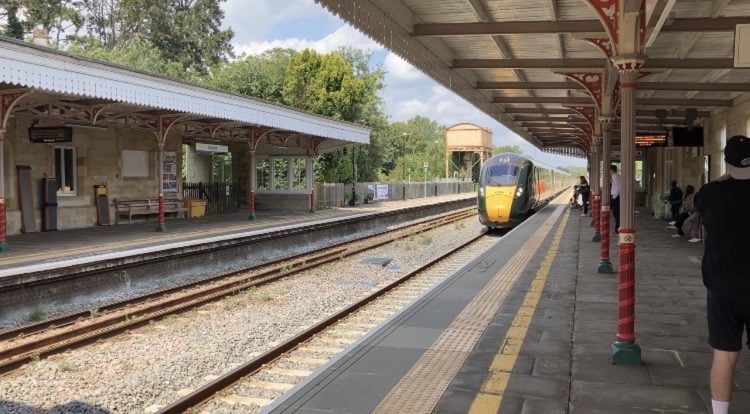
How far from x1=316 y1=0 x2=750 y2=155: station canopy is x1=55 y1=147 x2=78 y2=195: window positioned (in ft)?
34.5

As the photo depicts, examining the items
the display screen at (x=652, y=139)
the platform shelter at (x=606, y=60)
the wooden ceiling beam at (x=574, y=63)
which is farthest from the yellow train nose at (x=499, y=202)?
the wooden ceiling beam at (x=574, y=63)

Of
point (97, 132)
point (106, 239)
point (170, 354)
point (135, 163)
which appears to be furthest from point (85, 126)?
point (170, 354)

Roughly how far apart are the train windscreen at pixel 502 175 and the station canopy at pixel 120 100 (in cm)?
652

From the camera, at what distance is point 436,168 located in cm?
8256

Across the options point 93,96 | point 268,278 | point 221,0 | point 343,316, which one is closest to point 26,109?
point 93,96

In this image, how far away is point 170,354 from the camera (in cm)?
704

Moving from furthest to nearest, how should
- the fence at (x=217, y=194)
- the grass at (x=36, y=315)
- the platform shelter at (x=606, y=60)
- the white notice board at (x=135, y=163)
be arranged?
the fence at (x=217, y=194) < the white notice board at (x=135, y=163) < the grass at (x=36, y=315) < the platform shelter at (x=606, y=60)

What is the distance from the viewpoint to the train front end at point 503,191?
67.5 feet

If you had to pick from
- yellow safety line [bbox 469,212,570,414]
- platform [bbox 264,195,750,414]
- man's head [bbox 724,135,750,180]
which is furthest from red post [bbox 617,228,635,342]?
man's head [bbox 724,135,750,180]

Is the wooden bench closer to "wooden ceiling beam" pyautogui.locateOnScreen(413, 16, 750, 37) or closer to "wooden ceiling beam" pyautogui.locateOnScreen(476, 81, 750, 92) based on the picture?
"wooden ceiling beam" pyautogui.locateOnScreen(476, 81, 750, 92)

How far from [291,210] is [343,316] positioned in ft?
62.7

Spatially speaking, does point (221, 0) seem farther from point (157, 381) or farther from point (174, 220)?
point (157, 381)

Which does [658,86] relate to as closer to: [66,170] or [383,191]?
[66,170]

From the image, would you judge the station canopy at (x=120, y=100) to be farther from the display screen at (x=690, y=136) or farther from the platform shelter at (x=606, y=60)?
the display screen at (x=690, y=136)
